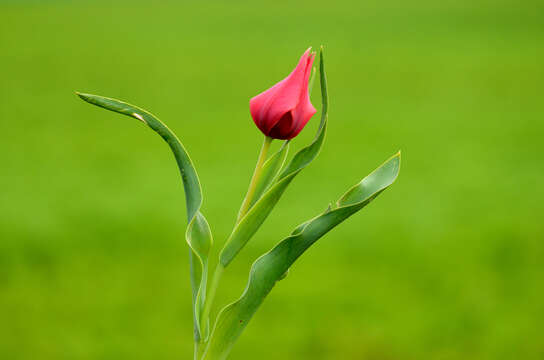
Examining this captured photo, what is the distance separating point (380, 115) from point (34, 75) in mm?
2716

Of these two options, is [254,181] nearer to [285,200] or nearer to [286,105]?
[286,105]

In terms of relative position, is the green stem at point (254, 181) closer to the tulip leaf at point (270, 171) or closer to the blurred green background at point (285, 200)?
the tulip leaf at point (270, 171)

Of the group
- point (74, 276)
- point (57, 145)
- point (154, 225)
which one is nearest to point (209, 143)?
point (57, 145)

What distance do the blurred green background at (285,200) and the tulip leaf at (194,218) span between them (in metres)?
1.26

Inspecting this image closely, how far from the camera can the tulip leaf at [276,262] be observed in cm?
44

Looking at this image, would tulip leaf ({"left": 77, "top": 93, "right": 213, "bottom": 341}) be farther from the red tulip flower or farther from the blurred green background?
the blurred green background

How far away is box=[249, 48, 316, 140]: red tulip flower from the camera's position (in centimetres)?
43

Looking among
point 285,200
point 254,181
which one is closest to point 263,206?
point 254,181

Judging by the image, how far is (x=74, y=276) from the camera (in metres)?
2.14

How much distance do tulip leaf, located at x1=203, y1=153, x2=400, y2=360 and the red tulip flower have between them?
6 cm

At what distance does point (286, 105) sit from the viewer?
0.43 m

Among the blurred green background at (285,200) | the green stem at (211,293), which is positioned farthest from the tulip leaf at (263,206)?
the blurred green background at (285,200)

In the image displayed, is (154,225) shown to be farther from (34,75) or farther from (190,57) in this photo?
(190,57)

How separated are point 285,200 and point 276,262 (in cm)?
259
